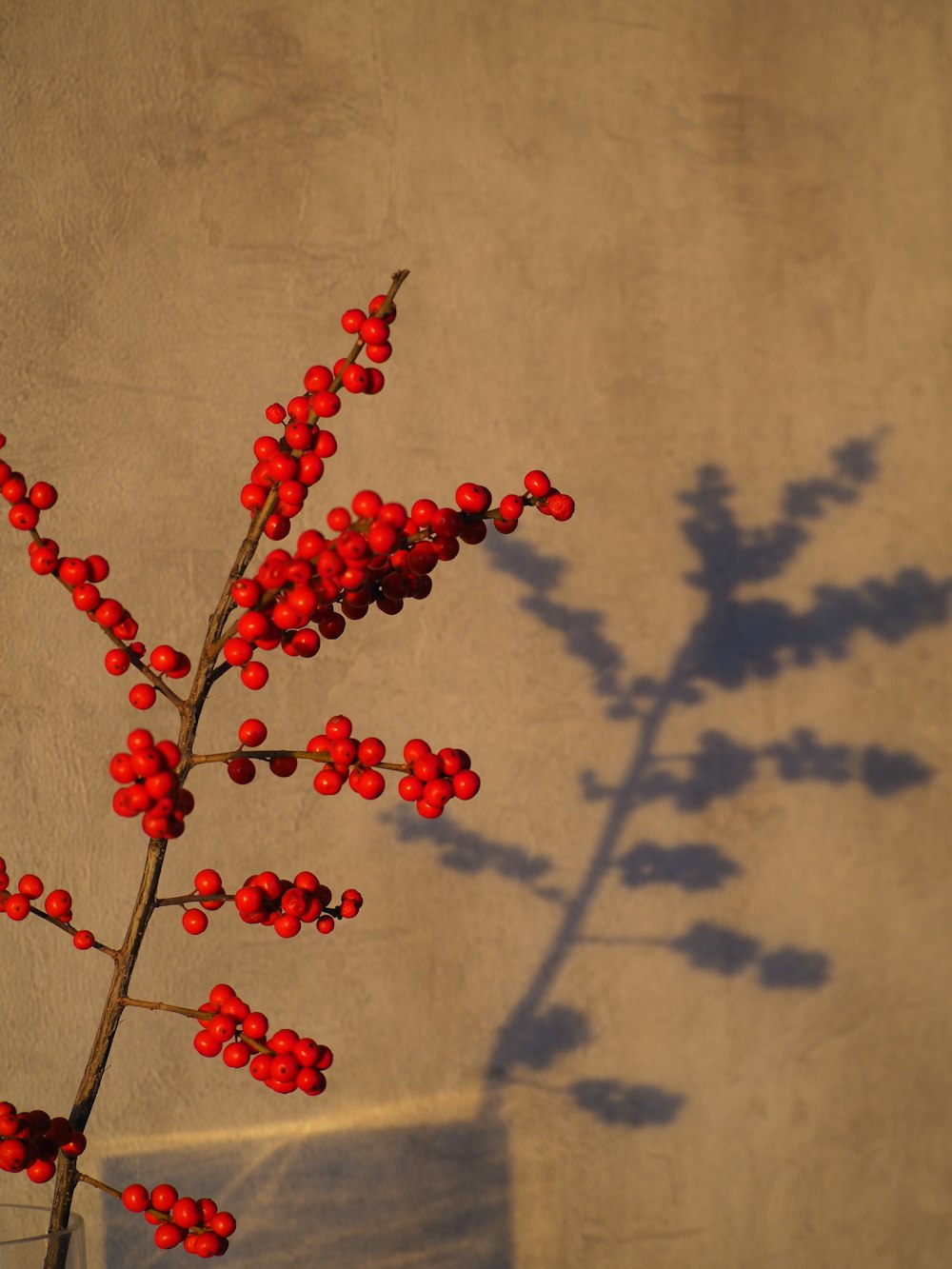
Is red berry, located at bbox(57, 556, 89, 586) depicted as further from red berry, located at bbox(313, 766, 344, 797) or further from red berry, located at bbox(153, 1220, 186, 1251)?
red berry, located at bbox(153, 1220, 186, 1251)

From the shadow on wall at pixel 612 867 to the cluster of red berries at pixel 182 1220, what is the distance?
55cm

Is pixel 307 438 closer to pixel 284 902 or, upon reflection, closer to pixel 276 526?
pixel 276 526

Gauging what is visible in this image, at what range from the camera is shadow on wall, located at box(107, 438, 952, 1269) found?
1.00 m

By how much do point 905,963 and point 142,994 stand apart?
0.74 m

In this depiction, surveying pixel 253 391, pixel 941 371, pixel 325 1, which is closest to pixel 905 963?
pixel 941 371

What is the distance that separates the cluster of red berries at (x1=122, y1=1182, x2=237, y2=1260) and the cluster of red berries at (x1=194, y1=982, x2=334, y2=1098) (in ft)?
0.19

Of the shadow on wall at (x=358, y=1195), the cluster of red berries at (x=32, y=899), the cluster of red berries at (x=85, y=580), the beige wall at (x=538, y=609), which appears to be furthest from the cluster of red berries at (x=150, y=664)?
the shadow on wall at (x=358, y=1195)

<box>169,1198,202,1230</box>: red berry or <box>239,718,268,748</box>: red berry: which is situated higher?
<box>239,718,268,748</box>: red berry

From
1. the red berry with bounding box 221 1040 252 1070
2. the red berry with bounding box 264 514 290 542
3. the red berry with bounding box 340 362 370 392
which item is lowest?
the red berry with bounding box 221 1040 252 1070

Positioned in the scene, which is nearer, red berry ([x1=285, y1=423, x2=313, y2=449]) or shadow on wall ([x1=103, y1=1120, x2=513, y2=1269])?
red berry ([x1=285, y1=423, x2=313, y2=449])

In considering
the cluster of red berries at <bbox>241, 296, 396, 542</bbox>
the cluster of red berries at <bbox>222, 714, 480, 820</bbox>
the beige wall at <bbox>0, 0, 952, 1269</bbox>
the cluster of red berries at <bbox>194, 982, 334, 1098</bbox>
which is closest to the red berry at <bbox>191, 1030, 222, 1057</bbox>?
the cluster of red berries at <bbox>194, 982, 334, 1098</bbox>

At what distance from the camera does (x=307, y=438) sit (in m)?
0.47

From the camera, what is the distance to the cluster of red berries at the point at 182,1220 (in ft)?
1.49

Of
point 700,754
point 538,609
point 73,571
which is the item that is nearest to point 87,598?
point 73,571
